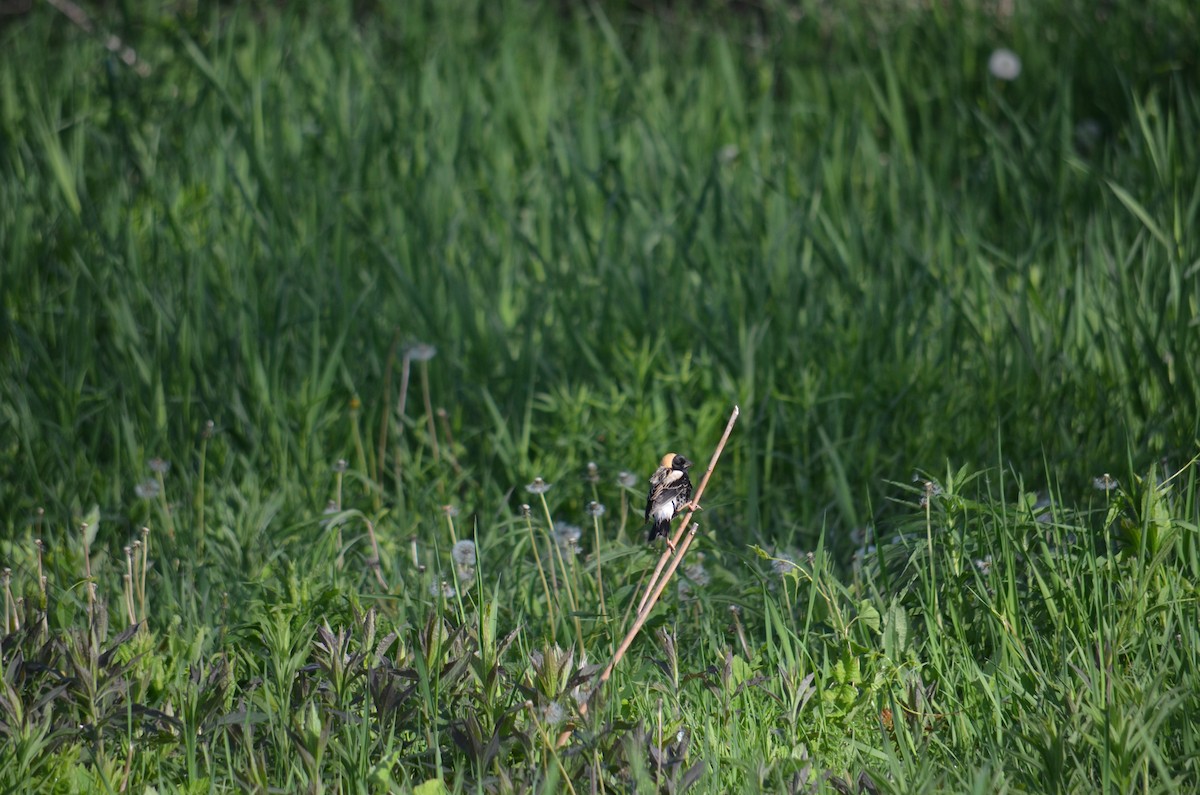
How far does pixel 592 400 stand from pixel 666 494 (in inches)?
44.0

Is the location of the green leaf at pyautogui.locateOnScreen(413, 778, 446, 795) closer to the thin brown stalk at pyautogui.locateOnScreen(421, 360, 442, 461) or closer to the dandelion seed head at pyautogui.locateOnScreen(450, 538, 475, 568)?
the dandelion seed head at pyautogui.locateOnScreen(450, 538, 475, 568)

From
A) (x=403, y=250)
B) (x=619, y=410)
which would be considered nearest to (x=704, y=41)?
(x=403, y=250)

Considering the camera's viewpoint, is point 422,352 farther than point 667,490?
Yes

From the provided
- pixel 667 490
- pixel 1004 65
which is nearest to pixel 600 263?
pixel 667 490

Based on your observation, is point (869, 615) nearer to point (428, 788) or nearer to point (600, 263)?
point (428, 788)

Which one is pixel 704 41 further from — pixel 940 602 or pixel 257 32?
pixel 940 602

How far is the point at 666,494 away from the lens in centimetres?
265

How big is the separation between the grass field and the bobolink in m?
0.16

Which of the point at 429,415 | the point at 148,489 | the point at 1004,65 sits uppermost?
the point at 1004,65

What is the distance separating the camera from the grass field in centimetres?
Result: 236

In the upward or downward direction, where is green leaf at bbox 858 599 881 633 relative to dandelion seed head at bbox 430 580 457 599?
upward

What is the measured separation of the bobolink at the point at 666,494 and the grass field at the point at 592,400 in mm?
163

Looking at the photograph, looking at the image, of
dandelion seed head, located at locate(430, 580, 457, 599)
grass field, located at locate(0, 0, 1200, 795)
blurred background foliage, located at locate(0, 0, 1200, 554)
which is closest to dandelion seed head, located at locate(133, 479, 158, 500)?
grass field, located at locate(0, 0, 1200, 795)

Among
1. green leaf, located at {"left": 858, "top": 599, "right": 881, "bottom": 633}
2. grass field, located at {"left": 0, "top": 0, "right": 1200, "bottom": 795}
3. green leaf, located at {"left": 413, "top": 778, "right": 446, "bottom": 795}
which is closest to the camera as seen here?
green leaf, located at {"left": 413, "top": 778, "right": 446, "bottom": 795}
